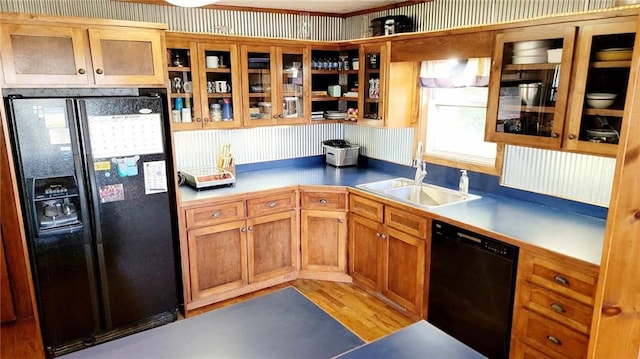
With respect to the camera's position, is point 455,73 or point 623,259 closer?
point 623,259

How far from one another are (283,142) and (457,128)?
159 cm

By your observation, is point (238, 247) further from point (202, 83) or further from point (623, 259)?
point (623, 259)

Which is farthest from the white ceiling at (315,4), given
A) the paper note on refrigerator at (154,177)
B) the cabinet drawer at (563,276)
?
the cabinet drawer at (563,276)

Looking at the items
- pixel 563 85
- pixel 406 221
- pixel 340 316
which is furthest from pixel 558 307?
pixel 340 316

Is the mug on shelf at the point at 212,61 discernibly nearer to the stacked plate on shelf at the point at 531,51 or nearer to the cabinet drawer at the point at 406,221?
the cabinet drawer at the point at 406,221

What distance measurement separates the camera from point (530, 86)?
2.43m

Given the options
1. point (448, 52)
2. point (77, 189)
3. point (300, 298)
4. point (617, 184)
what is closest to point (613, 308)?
point (617, 184)

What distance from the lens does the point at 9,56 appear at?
7.28ft

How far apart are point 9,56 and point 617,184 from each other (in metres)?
2.72

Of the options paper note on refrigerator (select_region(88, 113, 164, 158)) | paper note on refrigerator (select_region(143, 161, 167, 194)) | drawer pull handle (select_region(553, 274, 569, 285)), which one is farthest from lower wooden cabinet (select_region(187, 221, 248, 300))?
drawer pull handle (select_region(553, 274, 569, 285))

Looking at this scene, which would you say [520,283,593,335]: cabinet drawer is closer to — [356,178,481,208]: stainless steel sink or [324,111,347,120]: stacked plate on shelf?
[356,178,481,208]: stainless steel sink

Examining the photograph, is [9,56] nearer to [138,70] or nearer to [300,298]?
[138,70]

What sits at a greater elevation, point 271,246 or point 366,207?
point 366,207

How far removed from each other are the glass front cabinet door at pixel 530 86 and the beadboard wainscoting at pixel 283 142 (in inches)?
42.5
